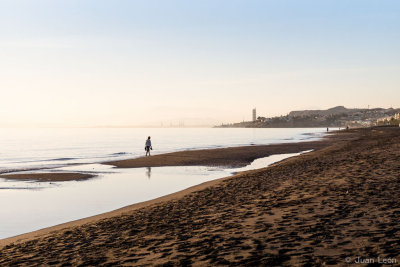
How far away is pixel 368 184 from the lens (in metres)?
12.9

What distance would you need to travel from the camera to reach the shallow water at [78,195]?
13.6m

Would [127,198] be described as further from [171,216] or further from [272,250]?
[272,250]

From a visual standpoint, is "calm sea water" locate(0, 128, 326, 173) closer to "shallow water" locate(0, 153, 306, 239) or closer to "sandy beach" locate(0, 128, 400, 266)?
Answer: "shallow water" locate(0, 153, 306, 239)

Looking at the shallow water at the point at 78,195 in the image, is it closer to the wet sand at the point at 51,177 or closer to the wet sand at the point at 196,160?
the wet sand at the point at 51,177

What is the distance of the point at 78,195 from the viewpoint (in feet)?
61.3

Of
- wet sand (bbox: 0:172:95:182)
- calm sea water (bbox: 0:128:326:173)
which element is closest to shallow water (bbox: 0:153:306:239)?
wet sand (bbox: 0:172:95:182)

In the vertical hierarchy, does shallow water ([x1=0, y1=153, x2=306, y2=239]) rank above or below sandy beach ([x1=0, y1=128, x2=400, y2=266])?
below

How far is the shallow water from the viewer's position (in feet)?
44.7

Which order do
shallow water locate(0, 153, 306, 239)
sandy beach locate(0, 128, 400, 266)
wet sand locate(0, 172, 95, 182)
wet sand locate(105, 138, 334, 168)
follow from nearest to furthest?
sandy beach locate(0, 128, 400, 266) < shallow water locate(0, 153, 306, 239) < wet sand locate(0, 172, 95, 182) < wet sand locate(105, 138, 334, 168)

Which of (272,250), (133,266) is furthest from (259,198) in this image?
(133,266)

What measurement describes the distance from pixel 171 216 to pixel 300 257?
5406 mm

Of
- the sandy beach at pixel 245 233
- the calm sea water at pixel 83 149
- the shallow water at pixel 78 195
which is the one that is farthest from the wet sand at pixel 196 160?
the sandy beach at pixel 245 233

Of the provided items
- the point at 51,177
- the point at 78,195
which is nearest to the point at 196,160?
the point at 51,177

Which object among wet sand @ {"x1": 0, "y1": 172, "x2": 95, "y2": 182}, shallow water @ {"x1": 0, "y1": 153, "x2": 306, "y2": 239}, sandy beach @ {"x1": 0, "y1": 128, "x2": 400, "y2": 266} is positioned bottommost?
shallow water @ {"x1": 0, "y1": 153, "x2": 306, "y2": 239}
